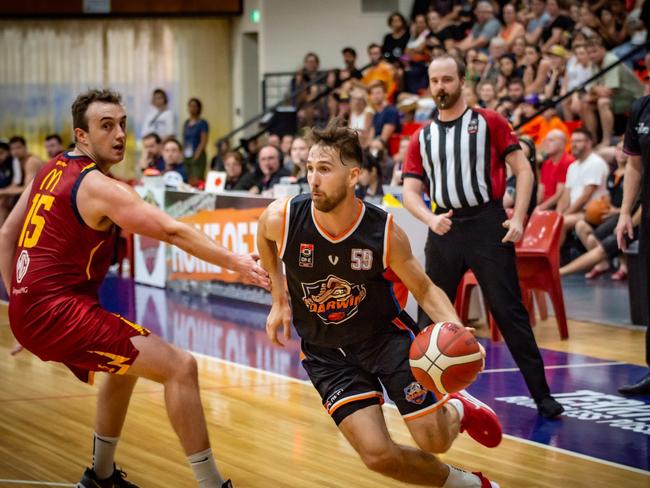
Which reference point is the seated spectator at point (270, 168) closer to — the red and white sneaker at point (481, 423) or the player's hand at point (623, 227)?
the player's hand at point (623, 227)

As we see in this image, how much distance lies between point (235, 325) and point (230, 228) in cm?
148

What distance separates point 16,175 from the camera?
15.9 m

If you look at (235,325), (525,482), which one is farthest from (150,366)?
(235,325)

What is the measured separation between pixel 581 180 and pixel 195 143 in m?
7.89

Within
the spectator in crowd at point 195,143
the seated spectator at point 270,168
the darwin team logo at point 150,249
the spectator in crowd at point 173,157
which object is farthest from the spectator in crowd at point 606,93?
the spectator in crowd at point 195,143

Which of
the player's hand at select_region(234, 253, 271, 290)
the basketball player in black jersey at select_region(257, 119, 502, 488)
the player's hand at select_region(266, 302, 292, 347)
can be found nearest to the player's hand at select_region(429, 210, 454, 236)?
the basketball player in black jersey at select_region(257, 119, 502, 488)

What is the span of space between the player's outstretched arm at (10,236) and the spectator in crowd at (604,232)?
289 inches

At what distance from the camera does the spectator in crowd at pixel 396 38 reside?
17.1 meters

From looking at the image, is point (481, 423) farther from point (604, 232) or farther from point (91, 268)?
point (604, 232)

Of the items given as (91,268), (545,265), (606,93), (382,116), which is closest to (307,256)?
(91,268)

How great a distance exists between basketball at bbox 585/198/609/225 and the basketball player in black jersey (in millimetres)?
7036

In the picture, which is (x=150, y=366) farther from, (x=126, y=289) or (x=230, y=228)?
(x=126, y=289)

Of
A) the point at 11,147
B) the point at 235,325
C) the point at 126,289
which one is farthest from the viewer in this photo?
the point at 11,147

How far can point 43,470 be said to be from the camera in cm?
510
